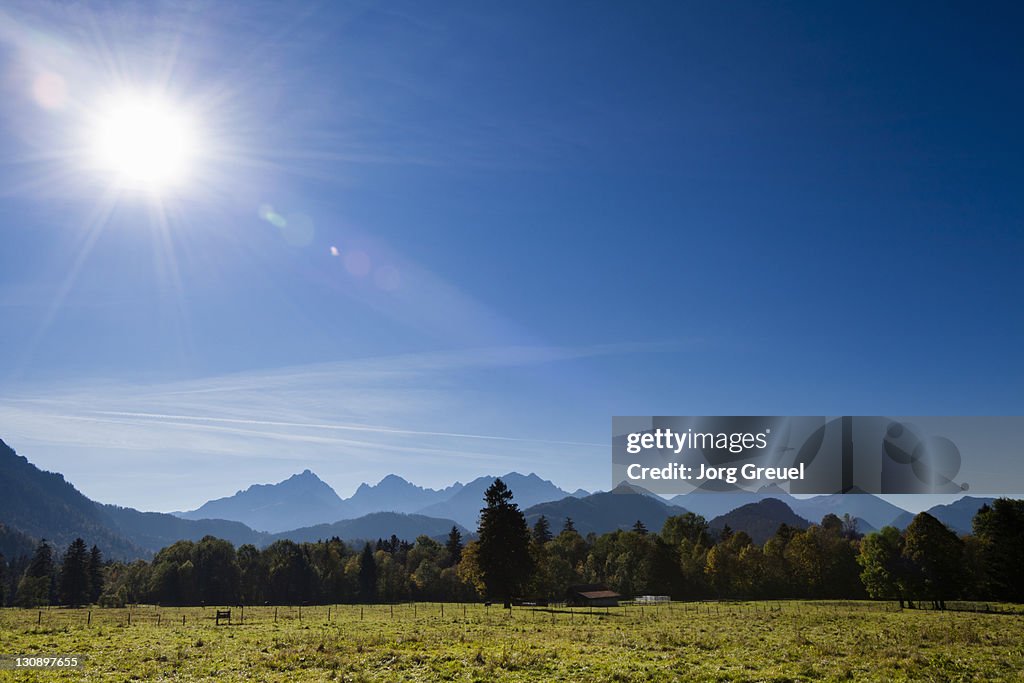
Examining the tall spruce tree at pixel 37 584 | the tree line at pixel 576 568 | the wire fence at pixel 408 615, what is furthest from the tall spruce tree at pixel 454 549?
the tall spruce tree at pixel 37 584

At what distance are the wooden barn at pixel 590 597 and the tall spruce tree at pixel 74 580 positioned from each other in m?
103

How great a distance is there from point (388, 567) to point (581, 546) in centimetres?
4548

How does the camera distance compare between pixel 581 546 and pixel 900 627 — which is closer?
pixel 900 627

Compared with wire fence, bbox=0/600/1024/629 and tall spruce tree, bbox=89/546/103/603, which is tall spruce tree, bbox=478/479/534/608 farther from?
tall spruce tree, bbox=89/546/103/603

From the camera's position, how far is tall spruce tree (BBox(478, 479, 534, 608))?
71.6 m

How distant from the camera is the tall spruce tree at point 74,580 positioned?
121938 mm

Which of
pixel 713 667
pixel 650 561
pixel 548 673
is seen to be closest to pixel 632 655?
pixel 713 667

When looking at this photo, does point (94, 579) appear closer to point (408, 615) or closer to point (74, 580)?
point (74, 580)

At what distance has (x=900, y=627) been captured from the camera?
42812 mm

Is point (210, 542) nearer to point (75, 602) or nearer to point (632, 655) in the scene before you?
point (75, 602)

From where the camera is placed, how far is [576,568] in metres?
131

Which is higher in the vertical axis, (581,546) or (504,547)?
(504,547)

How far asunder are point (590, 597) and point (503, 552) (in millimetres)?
28448

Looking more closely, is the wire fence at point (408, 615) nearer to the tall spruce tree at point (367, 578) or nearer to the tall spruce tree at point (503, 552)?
the tall spruce tree at point (503, 552)
